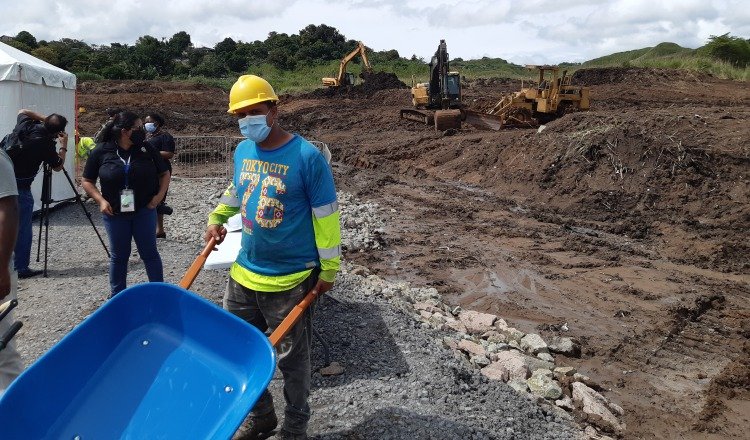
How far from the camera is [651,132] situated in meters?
14.2

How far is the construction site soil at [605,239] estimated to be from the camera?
21.0 feet

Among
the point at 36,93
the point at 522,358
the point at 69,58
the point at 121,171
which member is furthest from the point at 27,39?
the point at 522,358

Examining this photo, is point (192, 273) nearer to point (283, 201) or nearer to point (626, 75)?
point (283, 201)

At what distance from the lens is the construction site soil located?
6.41 meters

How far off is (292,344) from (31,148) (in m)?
4.88

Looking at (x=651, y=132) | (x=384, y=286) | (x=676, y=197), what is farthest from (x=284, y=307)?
(x=651, y=132)

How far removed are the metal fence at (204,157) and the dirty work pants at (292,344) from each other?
35.3 ft

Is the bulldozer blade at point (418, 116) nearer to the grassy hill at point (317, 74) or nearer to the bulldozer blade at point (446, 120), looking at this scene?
the bulldozer blade at point (446, 120)

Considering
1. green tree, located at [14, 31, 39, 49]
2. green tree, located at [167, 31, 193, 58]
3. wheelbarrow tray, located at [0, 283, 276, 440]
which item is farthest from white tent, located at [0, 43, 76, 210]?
green tree, located at [167, 31, 193, 58]

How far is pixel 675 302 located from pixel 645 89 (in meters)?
24.3

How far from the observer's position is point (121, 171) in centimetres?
512

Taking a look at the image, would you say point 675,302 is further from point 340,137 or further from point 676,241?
point 340,137

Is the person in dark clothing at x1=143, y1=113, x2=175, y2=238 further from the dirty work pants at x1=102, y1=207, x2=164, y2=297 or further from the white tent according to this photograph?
the dirty work pants at x1=102, y1=207, x2=164, y2=297

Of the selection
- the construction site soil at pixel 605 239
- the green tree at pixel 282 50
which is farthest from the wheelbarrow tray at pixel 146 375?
the green tree at pixel 282 50
